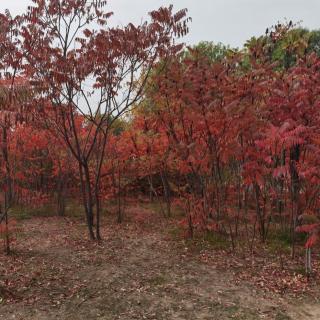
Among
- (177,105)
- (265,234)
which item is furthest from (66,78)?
(265,234)

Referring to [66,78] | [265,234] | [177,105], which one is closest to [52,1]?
[66,78]

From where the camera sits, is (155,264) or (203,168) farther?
(203,168)

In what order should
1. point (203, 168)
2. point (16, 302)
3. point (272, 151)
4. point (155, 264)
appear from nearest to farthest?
point (16, 302), point (155, 264), point (272, 151), point (203, 168)

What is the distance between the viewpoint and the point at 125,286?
25.2 ft

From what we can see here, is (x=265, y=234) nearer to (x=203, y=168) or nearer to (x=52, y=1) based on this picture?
(x=203, y=168)

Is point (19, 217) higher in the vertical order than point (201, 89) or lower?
lower

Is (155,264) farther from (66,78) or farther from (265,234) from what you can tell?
(66,78)

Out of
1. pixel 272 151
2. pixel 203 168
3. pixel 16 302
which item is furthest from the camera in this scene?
pixel 203 168

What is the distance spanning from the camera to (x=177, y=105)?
434 inches

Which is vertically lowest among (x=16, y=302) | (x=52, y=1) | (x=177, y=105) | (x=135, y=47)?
(x=16, y=302)

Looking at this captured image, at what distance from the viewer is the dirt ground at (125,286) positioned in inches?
260

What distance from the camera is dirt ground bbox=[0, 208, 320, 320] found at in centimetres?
661

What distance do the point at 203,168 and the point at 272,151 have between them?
2144 millimetres

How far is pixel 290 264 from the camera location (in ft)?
29.7
